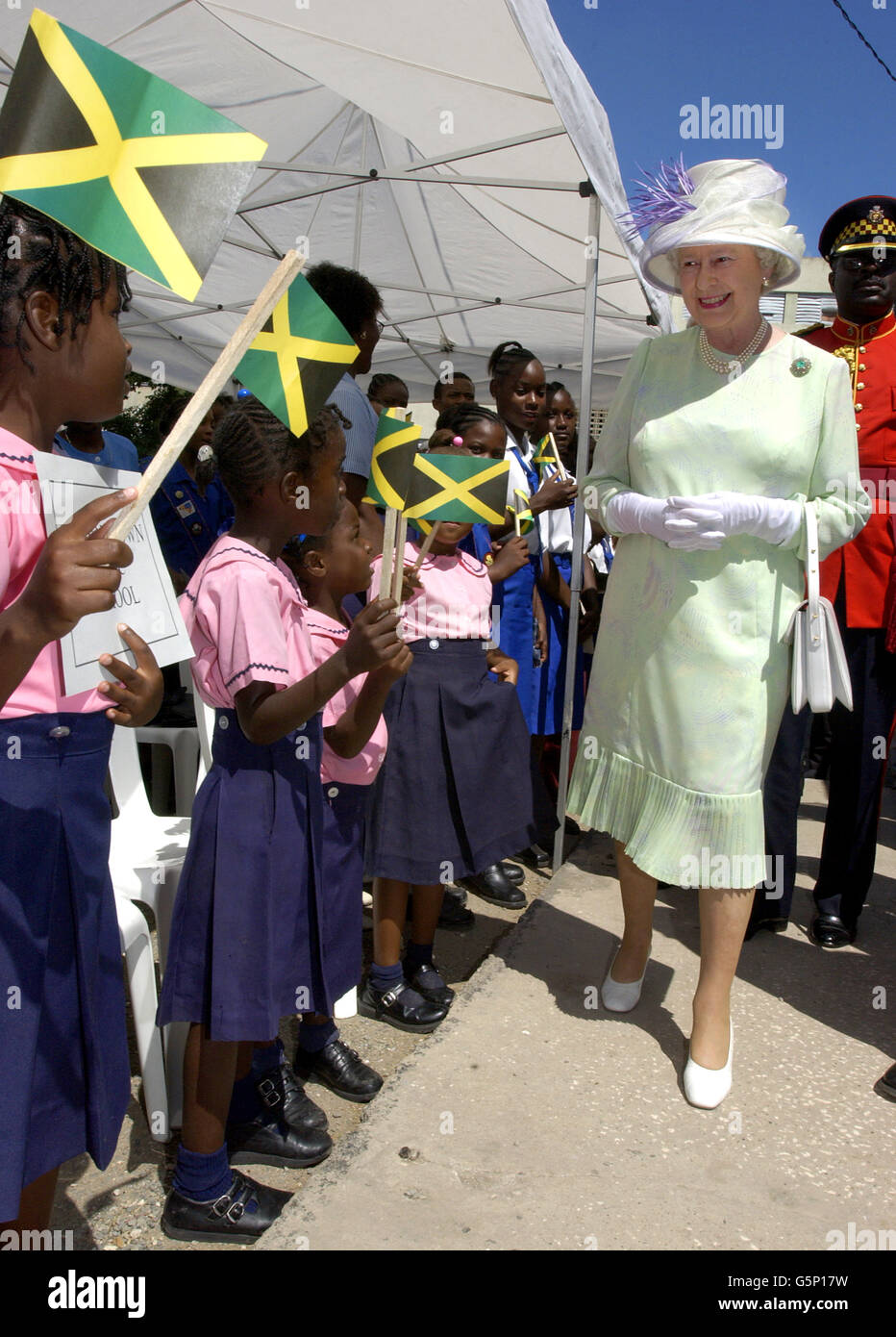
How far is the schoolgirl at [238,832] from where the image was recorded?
1856 millimetres

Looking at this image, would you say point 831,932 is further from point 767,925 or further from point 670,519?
point 670,519

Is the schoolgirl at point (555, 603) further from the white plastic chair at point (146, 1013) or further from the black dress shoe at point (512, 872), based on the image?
the white plastic chair at point (146, 1013)

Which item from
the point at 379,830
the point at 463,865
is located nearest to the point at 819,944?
the point at 463,865

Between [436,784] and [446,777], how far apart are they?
50 millimetres

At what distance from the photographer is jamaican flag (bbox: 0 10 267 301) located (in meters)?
1.18

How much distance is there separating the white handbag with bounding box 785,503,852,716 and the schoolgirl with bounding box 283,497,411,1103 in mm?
987

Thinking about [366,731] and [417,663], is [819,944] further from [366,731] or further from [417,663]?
[366,731]

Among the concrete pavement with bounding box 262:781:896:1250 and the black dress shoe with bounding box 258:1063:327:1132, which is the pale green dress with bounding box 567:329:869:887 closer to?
the concrete pavement with bounding box 262:781:896:1250

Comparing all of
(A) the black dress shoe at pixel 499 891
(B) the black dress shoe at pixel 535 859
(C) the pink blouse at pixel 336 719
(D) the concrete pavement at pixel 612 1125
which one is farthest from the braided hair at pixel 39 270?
(B) the black dress shoe at pixel 535 859

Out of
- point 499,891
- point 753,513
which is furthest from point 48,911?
point 499,891

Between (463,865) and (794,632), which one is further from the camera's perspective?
(463,865)

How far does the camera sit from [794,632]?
230 cm

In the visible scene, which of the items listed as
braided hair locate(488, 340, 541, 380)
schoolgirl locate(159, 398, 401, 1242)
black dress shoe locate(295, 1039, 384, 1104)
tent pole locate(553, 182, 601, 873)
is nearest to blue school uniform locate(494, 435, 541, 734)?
tent pole locate(553, 182, 601, 873)

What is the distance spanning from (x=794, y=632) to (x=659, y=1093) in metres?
1.16
